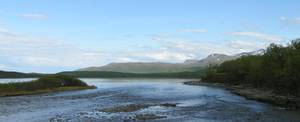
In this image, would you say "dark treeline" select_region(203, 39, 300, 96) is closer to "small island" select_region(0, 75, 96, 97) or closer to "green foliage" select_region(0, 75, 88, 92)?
"small island" select_region(0, 75, 96, 97)

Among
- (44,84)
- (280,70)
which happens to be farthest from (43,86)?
(280,70)

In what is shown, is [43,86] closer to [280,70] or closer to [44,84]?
[44,84]

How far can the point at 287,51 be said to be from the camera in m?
101

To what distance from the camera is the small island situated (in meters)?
114

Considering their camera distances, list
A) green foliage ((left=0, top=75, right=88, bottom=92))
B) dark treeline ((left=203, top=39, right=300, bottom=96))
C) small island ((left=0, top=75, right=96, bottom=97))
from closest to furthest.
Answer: dark treeline ((left=203, top=39, right=300, bottom=96)) → small island ((left=0, top=75, right=96, bottom=97)) → green foliage ((left=0, top=75, right=88, bottom=92))

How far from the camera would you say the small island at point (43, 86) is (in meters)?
114

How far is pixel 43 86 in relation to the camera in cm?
13350

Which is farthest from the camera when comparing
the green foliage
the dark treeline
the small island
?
the green foliage

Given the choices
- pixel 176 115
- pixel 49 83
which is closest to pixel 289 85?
pixel 176 115

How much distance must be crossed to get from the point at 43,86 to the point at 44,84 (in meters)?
1.36

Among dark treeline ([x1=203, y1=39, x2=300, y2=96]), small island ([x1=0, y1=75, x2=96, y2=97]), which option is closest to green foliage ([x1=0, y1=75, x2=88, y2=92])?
small island ([x1=0, y1=75, x2=96, y2=97])

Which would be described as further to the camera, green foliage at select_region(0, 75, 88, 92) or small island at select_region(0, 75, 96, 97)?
green foliage at select_region(0, 75, 88, 92)

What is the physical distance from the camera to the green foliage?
4565 inches

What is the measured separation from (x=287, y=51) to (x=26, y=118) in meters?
66.0
